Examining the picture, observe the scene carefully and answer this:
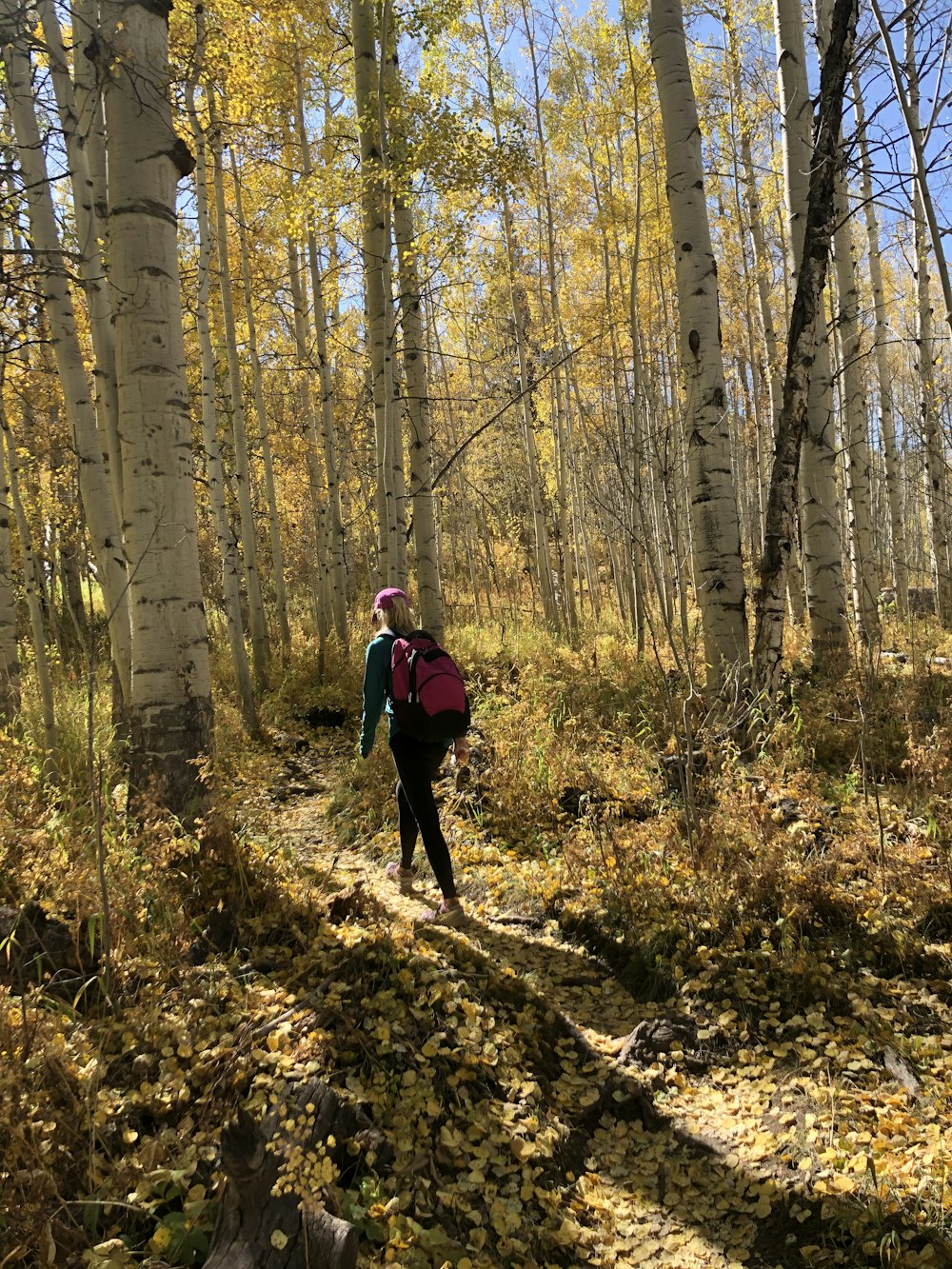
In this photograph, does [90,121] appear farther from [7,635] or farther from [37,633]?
[7,635]

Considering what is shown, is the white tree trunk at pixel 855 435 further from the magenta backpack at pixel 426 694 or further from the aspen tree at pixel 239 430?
the aspen tree at pixel 239 430

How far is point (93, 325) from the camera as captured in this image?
5.52m

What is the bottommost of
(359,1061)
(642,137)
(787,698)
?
(359,1061)

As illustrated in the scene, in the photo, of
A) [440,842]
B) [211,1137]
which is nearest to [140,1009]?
[211,1137]

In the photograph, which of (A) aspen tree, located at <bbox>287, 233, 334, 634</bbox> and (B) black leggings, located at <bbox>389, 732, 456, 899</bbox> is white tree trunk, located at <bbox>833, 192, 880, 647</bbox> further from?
(A) aspen tree, located at <bbox>287, 233, 334, 634</bbox>

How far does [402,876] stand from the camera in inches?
167

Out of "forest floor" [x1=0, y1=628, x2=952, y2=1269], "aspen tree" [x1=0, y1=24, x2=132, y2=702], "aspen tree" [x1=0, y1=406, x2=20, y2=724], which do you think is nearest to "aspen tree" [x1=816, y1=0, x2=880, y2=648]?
"forest floor" [x1=0, y1=628, x2=952, y2=1269]

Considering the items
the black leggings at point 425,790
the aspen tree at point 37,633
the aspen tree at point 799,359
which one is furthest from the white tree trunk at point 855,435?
→ the aspen tree at point 37,633

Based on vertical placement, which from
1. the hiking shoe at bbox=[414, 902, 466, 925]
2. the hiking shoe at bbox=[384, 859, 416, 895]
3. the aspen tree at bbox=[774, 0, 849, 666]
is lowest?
the hiking shoe at bbox=[414, 902, 466, 925]

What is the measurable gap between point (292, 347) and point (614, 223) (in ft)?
23.5

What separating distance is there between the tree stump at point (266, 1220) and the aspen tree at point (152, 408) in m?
2.00

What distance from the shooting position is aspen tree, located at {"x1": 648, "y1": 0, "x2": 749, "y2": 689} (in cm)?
533

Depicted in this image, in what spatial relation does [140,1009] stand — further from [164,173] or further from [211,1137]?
[164,173]

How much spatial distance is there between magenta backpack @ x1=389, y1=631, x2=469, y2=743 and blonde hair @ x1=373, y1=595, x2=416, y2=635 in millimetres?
262
